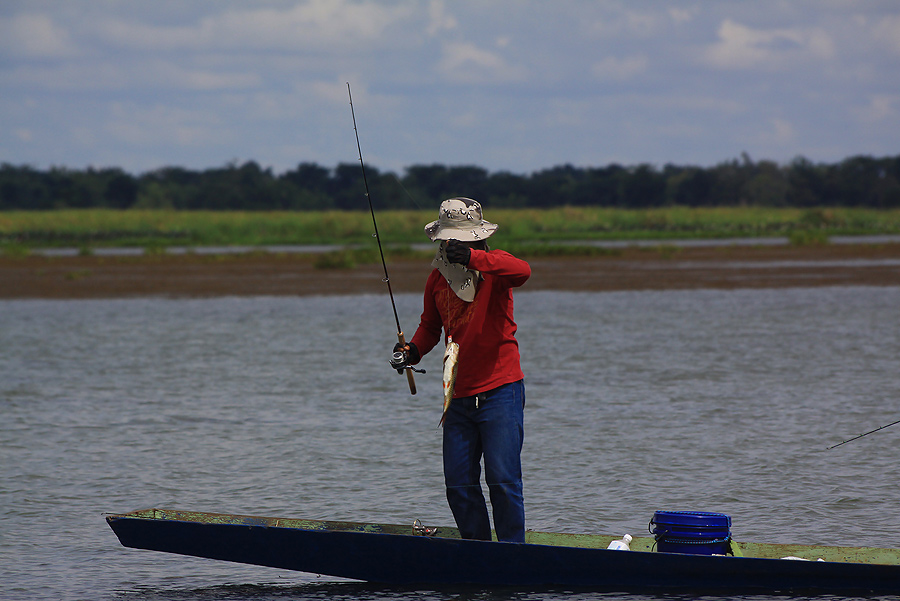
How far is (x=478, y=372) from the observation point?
18.8 feet

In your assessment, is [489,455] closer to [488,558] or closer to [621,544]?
[488,558]

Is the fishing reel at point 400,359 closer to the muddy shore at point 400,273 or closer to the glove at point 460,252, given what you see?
the glove at point 460,252

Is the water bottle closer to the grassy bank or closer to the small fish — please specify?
the small fish

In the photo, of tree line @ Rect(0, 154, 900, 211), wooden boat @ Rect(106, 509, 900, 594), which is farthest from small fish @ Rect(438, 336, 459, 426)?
tree line @ Rect(0, 154, 900, 211)

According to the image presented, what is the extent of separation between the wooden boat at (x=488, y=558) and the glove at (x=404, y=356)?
873 mm

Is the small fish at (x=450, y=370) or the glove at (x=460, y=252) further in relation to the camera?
the small fish at (x=450, y=370)

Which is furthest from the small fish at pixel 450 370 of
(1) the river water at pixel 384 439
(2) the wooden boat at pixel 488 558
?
(1) the river water at pixel 384 439

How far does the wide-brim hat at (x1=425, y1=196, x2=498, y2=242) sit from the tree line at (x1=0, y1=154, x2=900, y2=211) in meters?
75.1

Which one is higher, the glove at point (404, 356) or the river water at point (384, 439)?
the glove at point (404, 356)

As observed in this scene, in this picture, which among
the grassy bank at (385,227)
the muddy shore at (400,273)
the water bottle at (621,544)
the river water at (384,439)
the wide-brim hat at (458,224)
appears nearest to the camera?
the wide-brim hat at (458,224)

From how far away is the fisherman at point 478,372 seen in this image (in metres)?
5.69

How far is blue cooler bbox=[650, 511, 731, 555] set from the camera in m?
5.93

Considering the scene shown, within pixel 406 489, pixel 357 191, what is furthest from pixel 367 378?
pixel 357 191

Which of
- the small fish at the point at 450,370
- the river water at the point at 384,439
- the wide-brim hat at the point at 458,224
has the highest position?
the wide-brim hat at the point at 458,224
